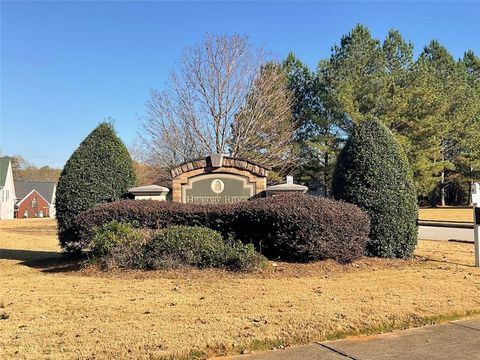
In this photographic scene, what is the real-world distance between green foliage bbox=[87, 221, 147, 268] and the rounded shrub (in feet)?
14.9

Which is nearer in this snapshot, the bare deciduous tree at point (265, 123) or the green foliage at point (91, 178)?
the green foliage at point (91, 178)

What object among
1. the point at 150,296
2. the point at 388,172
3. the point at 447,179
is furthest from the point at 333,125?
the point at 150,296

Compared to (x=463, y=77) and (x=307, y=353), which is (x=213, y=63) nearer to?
(x=307, y=353)

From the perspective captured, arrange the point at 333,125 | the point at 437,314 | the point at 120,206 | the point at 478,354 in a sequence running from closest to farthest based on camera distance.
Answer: the point at 478,354
the point at 437,314
the point at 120,206
the point at 333,125

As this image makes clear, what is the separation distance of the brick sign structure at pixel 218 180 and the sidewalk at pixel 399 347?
6.79 m

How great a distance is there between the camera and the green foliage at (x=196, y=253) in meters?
8.51

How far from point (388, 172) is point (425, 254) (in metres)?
2.60

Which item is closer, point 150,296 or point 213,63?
point 150,296

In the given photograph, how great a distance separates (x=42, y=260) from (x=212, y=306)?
6907mm

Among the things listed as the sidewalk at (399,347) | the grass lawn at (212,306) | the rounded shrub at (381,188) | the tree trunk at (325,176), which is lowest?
the sidewalk at (399,347)

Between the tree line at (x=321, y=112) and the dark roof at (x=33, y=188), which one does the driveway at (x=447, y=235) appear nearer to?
the tree line at (x=321, y=112)

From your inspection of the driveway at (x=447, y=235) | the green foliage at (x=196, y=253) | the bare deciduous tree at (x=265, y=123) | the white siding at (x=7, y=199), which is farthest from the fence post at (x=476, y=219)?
the white siding at (x=7, y=199)

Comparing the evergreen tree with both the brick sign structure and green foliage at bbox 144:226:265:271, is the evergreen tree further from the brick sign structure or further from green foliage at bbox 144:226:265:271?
green foliage at bbox 144:226:265:271

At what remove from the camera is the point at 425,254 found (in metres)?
→ 11.5
